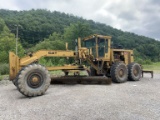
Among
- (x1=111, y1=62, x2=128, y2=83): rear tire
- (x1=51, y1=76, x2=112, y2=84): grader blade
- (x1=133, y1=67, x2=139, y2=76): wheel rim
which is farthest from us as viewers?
(x1=133, y1=67, x2=139, y2=76): wheel rim

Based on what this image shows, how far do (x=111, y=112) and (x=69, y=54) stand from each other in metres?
5.54

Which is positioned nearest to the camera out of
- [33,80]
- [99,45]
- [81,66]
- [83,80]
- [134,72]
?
[33,80]

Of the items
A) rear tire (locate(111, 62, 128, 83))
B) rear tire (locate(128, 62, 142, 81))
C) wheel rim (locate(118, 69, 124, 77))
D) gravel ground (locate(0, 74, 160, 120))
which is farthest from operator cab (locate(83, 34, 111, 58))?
gravel ground (locate(0, 74, 160, 120))

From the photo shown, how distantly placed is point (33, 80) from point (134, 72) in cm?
748

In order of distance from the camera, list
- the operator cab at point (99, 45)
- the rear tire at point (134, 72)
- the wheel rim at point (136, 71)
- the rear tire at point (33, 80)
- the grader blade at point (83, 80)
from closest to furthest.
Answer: the rear tire at point (33, 80), the grader blade at point (83, 80), the operator cab at point (99, 45), the rear tire at point (134, 72), the wheel rim at point (136, 71)

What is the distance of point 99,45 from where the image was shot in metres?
13.2

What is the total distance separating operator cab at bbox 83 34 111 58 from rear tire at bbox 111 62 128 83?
3.42ft

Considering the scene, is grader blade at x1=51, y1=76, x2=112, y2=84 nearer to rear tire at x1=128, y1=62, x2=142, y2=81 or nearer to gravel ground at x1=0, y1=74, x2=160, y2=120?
gravel ground at x1=0, y1=74, x2=160, y2=120

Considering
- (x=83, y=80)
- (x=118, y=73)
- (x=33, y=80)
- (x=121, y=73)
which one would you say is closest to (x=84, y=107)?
(x=33, y=80)

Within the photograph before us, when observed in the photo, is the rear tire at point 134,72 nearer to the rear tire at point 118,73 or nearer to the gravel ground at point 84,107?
the rear tire at point 118,73

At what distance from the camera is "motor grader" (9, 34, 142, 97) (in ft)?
28.7

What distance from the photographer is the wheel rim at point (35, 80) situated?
8781 mm

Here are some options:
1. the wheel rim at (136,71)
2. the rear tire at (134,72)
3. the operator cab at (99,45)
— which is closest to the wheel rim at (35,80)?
the operator cab at (99,45)

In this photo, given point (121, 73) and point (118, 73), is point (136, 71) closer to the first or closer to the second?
point (121, 73)
